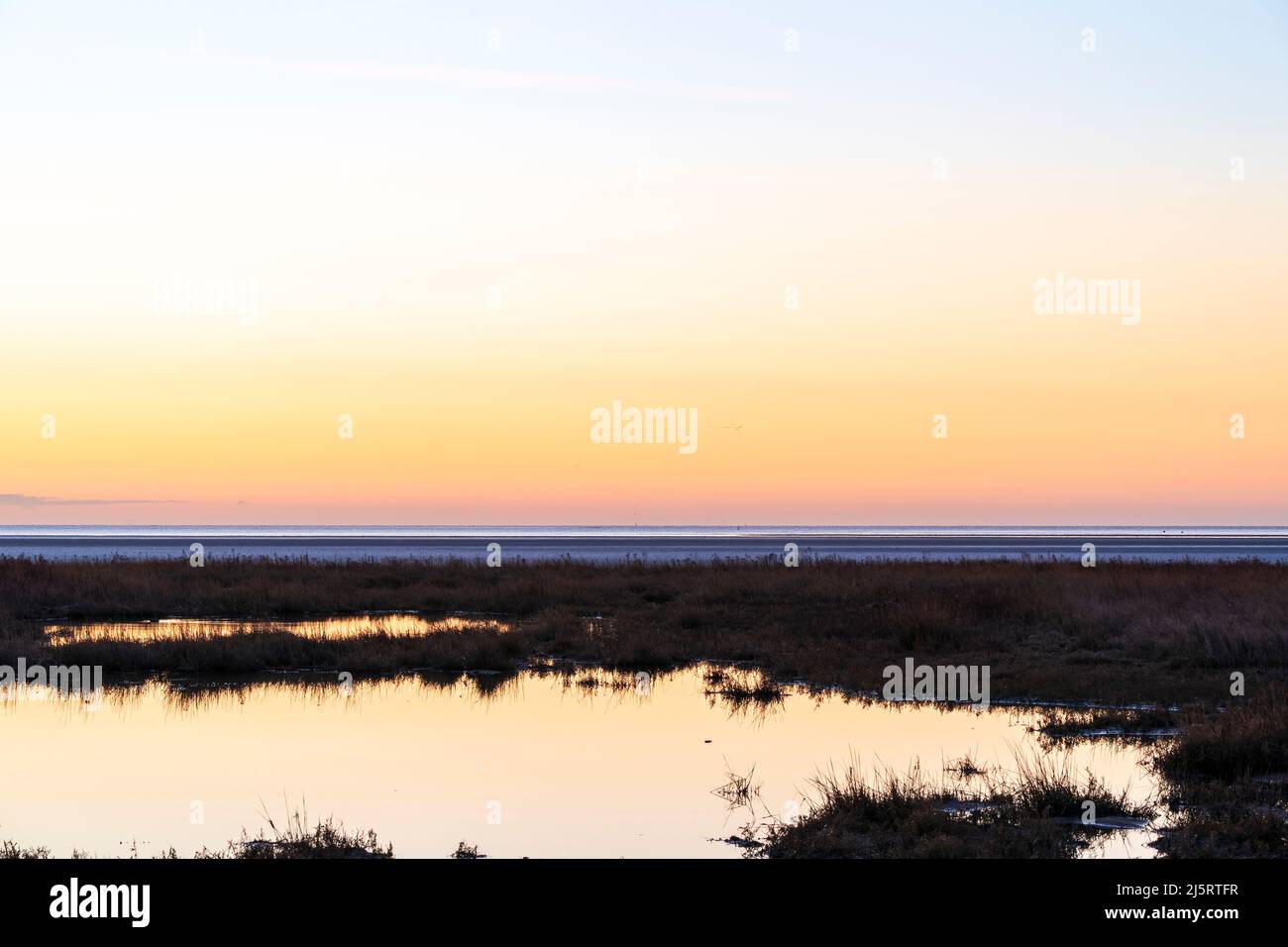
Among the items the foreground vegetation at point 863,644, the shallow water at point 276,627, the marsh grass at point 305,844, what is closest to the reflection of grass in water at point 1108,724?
the foreground vegetation at point 863,644

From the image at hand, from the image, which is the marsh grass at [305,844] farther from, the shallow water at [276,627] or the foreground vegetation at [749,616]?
the shallow water at [276,627]

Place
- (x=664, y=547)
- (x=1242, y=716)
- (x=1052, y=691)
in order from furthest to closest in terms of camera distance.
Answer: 1. (x=664, y=547)
2. (x=1052, y=691)
3. (x=1242, y=716)

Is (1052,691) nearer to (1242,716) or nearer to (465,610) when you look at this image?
(1242,716)

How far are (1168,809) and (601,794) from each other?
5.44 metres

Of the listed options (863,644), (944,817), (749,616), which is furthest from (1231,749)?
(749,616)

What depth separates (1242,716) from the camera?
1423cm

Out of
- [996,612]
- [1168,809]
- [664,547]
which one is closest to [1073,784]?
[1168,809]

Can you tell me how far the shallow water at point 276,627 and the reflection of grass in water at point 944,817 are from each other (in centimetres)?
1418

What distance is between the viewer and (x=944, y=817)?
10781 mm

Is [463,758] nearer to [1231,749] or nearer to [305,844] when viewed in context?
[305,844]

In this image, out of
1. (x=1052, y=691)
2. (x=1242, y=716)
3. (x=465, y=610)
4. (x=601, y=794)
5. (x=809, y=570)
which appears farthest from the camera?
(x=809, y=570)

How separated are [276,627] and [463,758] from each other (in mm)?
14709

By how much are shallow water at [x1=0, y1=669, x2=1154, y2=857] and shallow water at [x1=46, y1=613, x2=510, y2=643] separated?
18.8ft
